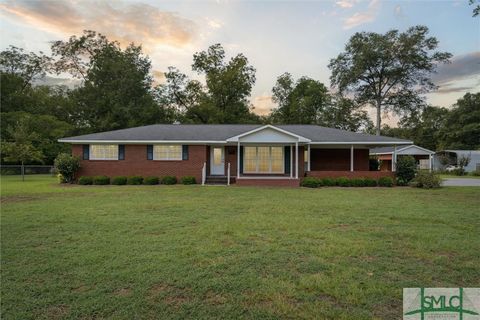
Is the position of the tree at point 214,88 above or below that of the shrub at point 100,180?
above

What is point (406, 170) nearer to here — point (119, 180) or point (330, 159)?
point (330, 159)

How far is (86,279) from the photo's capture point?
392 centimetres

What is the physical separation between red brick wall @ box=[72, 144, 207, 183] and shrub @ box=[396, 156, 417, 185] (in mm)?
11879

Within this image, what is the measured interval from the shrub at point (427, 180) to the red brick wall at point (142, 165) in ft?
41.1

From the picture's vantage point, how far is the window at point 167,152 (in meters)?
18.9

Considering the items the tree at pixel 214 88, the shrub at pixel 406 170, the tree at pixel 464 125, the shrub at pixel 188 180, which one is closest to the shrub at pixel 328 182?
the shrub at pixel 406 170

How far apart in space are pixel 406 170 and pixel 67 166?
20275mm

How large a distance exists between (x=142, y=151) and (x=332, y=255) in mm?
16175

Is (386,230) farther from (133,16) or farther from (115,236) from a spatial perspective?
(133,16)

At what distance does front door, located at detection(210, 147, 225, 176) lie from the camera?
19.7m

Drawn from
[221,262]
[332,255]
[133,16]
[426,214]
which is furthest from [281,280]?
[133,16]

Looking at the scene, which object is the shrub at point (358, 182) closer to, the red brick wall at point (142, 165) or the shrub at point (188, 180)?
the red brick wall at point (142, 165)

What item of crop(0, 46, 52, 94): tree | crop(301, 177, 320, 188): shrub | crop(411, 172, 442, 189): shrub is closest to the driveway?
crop(411, 172, 442, 189): shrub

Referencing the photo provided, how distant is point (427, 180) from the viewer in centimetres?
1662
